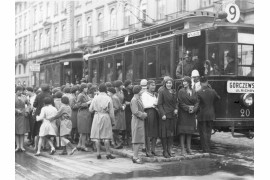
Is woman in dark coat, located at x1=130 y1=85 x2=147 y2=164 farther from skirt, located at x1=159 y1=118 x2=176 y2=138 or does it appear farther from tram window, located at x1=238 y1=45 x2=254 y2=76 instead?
tram window, located at x1=238 y1=45 x2=254 y2=76

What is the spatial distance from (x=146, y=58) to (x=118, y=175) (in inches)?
198

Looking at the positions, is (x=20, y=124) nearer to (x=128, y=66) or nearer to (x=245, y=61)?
(x=128, y=66)

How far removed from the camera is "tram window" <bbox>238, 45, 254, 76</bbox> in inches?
381

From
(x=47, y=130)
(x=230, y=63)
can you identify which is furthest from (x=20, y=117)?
(x=230, y=63)

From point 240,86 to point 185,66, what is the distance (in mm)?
1418

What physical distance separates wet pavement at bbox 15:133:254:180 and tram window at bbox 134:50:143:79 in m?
3.14

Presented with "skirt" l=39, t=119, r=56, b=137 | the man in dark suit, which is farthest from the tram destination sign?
"skirt" l=39, t=119, r=56, b=137

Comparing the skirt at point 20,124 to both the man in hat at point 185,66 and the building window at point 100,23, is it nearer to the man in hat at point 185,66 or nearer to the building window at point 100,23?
the man in hat at point 185,66

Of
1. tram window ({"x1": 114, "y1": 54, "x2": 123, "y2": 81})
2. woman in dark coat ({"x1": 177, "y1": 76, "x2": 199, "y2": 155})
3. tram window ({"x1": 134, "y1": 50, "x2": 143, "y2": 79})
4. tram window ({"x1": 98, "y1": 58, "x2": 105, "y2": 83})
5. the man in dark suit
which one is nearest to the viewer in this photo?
woman in dark coat ({"x1": 177, "y1": 76, "x2": 199, "y2": 155})

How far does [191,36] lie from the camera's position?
10.4m

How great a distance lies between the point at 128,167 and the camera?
8.28 meters

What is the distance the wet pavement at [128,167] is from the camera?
294 inches

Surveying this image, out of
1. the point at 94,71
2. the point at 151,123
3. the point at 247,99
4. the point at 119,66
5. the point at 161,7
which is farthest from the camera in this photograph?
the point at 161,7

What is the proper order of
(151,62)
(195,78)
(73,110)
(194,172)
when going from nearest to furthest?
1. (194,172)
2. (195,78)
3. (73,110)
4. (151,62)
